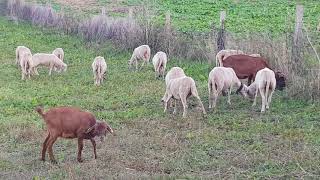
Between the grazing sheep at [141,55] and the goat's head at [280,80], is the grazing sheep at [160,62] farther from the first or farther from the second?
the goat's head at [280,80]

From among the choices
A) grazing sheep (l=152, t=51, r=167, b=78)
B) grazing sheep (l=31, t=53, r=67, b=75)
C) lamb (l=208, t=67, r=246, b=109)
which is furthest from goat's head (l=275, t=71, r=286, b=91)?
grazing sheep (l=31, t=53, r=67, b=75)

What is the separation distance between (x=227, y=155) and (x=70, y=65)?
10248mm

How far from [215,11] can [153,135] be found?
19.1 m

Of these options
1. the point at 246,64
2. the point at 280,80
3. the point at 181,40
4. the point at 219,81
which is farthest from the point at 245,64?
the point at 181,40

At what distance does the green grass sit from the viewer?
28.1 ft

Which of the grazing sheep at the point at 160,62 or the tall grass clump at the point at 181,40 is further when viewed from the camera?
the grazing sheep at the point at 160,62

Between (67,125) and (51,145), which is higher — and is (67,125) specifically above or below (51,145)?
above

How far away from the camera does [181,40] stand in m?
19.1

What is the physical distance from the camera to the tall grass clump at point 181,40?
13.8 metres

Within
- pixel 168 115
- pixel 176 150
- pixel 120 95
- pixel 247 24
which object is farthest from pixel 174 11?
pixel 176 150

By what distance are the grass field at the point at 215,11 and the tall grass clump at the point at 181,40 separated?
1.81m

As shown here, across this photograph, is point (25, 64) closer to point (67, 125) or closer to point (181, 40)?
point (181, 40)

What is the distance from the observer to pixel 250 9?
96.3 feet

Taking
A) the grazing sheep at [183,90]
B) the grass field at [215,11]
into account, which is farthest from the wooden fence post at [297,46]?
the grass field at [215,11]
